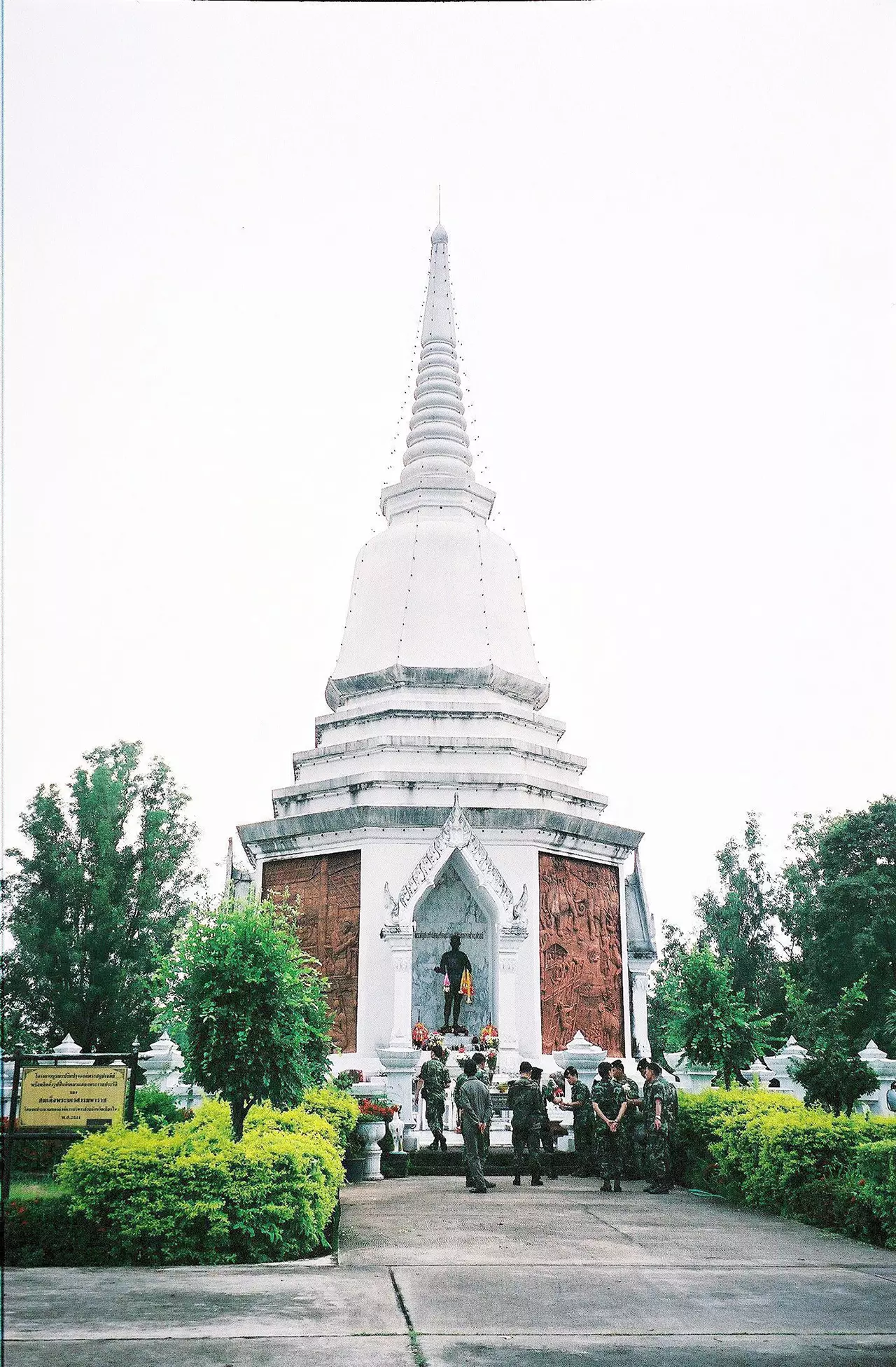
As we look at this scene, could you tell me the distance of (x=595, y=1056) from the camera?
2053 centimetres

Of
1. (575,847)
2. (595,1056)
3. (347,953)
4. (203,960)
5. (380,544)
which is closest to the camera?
(203,960)

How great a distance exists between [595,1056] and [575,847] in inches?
276

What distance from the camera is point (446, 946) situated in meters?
26.1

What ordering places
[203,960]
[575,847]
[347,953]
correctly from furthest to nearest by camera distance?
[575,847], [347,953], [203,960]

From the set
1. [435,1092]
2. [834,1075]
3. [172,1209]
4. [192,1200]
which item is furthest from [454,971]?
[172,1209]

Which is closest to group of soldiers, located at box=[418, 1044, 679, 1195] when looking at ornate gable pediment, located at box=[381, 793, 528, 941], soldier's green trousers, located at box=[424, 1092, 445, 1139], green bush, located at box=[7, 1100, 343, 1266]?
soldier's green trousers, located at box=[424, 1092, 445, 1139]

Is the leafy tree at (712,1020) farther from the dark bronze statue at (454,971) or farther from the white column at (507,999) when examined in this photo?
the dark bronze statue at (454,971)

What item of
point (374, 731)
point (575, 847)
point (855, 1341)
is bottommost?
point (855, 1341)

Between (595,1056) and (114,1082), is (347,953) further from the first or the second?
(114,1082)

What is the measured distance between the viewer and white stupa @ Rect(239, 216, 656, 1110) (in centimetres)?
2462

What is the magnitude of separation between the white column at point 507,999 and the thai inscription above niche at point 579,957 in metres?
0.77

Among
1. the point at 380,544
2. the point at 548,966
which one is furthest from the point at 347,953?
the point at 380,544

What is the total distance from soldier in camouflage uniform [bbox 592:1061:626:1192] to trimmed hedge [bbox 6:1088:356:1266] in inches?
249

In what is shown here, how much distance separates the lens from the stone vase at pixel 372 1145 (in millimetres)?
16531
